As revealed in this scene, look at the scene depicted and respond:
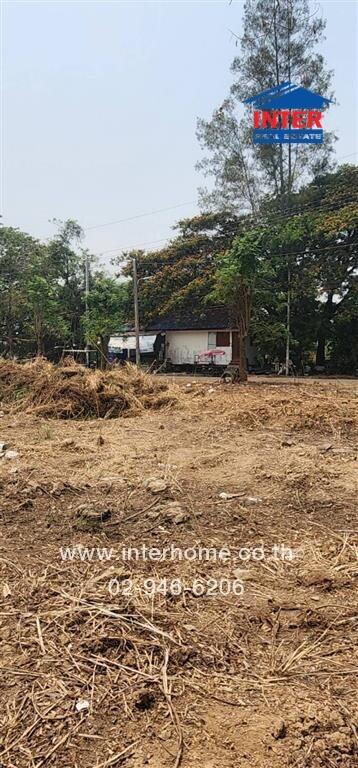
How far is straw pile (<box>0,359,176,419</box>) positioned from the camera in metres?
8.44

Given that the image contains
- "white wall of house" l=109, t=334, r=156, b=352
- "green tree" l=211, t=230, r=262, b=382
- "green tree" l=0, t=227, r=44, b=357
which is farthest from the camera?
"white wall of house" l=109, t=334, r=156, b=352

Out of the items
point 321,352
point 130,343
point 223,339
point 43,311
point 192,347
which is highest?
point 43,311

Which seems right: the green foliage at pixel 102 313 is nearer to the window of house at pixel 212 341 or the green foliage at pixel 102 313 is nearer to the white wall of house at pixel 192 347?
the white wall of house at pixel 192 347

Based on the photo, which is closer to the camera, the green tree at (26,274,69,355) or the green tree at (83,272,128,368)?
the green tree at (83,272,128,368)

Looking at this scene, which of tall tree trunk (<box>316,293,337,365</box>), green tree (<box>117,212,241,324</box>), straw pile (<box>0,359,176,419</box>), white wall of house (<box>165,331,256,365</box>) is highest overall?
green tree (<box>117,212,241,324</box>)

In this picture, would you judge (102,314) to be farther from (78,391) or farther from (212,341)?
(78,391)

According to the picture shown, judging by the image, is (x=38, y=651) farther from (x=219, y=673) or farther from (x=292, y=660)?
(x=292, y=660)

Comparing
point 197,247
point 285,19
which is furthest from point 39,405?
point 285,19

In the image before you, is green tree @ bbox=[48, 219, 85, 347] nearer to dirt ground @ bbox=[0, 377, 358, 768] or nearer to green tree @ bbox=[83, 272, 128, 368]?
green tree @ bbox=[83, 272, 128, 368]

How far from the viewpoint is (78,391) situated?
28.2 feet

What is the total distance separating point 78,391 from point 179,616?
22.3 ft

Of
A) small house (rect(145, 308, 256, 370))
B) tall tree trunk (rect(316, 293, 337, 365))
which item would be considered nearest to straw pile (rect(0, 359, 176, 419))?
tall tree trunk (rect(316, 293, 337, 365))

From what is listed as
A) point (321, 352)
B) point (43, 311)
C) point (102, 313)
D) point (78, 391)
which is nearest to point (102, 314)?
point (102, 313)

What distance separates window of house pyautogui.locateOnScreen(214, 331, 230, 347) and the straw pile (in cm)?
1287
